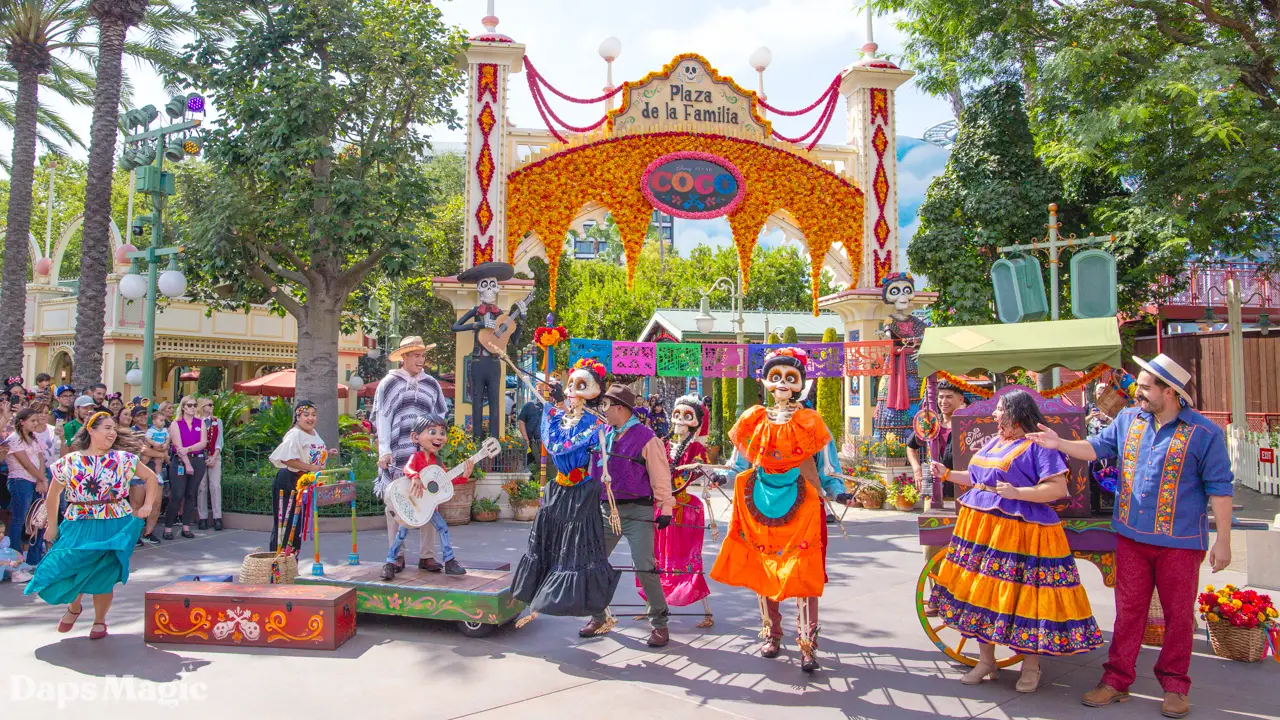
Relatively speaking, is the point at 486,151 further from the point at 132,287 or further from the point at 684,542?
the point at 684,542

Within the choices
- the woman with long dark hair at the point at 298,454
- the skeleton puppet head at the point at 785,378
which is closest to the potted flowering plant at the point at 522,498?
the woman with long dark hair at the point at 298,454

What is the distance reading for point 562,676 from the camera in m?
5.14

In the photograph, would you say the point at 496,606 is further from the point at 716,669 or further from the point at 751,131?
the point at 751,131

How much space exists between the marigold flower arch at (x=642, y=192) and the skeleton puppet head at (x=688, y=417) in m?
6.31

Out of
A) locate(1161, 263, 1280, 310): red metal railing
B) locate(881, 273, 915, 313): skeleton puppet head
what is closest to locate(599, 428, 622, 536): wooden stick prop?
locate(881, 273, 915, 313): skeleton puppet head

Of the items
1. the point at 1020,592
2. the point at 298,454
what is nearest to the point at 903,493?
the point at 1020,592

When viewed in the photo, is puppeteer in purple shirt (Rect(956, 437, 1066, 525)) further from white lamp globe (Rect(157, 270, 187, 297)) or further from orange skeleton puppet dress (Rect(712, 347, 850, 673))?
white lamp globe (Rect(157, 270, 187, 297))

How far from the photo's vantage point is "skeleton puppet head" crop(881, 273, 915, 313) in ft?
45.2

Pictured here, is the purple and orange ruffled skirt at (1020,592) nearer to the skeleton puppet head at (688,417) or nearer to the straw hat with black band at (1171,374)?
the straw hat with black band at (1171,374)

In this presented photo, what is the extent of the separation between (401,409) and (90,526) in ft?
7.15

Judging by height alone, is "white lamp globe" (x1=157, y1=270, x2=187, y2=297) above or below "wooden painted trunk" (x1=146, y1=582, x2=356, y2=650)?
above

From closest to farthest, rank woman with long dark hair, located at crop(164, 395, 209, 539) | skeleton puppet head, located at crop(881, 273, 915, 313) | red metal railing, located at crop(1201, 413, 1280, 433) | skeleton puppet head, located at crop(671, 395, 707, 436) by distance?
skeleton puppet head, located at crop(671, 395, 707, 436)
woman with long dark hair, located at crop(164, 395, 209, 539)
skeleton puppet head, located at crop(881, 273, 915, 313)
red metal railing, located at crop(1201, 413, 1280, 433)

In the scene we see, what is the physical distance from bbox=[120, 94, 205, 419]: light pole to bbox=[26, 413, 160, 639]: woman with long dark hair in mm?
5340

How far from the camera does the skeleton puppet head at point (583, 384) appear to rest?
591cm
